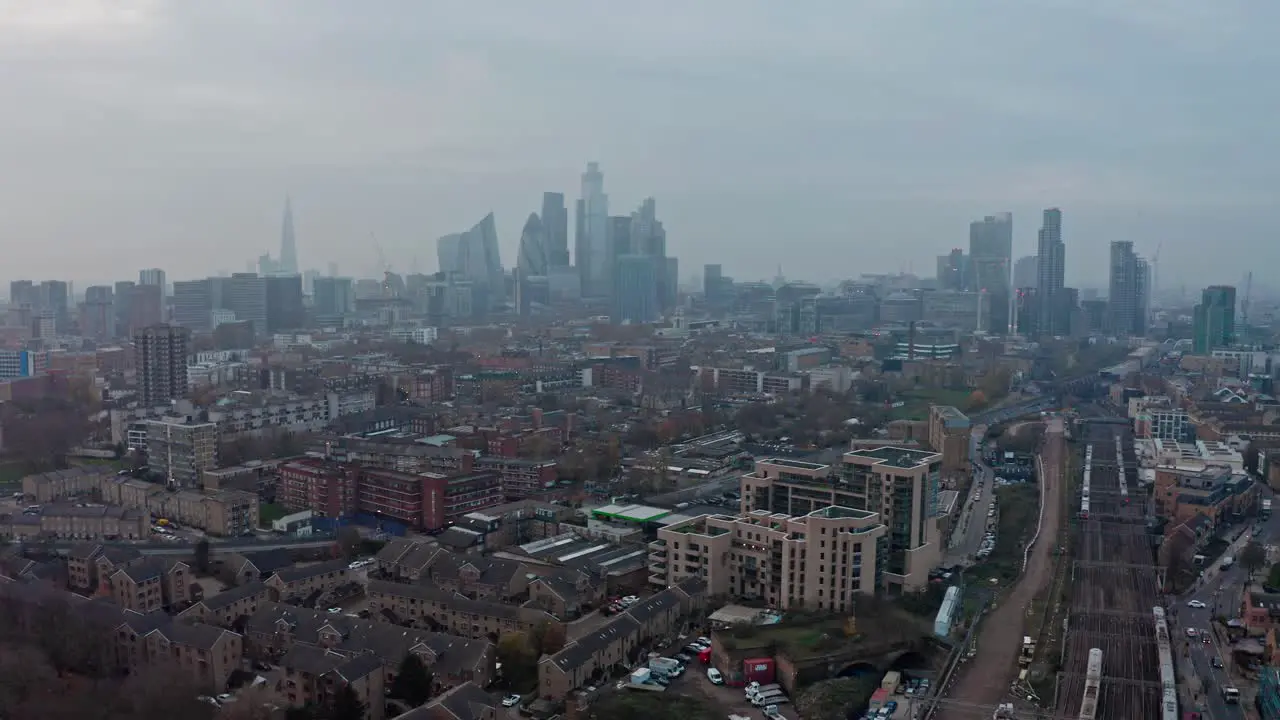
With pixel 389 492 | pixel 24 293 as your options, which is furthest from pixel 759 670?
pixel 24 293

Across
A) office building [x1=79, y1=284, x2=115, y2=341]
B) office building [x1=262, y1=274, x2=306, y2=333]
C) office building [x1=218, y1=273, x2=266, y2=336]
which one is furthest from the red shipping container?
office building [x1=262, y1=274, x2=306, y2=333]

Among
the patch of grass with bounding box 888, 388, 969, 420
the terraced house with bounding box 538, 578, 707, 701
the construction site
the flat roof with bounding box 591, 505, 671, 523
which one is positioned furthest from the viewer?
the patch of grass with bounding box 888, 388, 969, 420

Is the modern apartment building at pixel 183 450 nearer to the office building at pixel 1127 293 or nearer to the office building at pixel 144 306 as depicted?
the office building at pixel 144 306

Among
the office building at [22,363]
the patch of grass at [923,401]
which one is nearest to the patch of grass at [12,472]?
the office building at [22,363]

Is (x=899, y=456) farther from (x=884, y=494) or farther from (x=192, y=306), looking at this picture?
(x=192, y=306)

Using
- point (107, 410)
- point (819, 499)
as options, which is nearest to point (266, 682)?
point (819, 499)

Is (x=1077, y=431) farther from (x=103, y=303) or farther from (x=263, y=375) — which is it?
(x=103, y=303)

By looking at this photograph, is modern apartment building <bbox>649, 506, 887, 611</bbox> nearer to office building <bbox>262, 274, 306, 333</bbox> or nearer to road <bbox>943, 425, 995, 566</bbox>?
road <bbox>943, 425, 995, 566</bbox>
